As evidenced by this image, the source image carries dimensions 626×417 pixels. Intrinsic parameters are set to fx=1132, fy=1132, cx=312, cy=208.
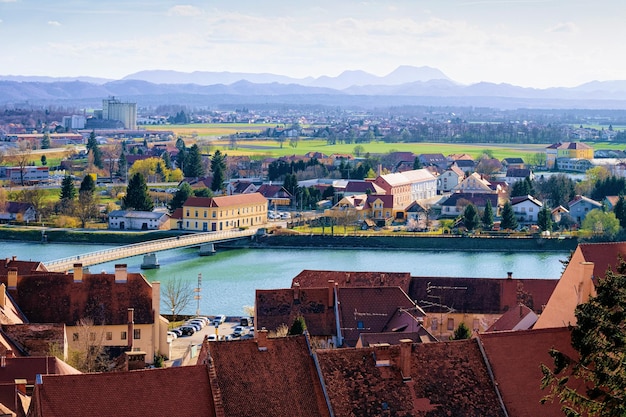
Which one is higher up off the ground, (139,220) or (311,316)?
(311,316)

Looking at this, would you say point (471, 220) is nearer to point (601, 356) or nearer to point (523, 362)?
point (523, 362)

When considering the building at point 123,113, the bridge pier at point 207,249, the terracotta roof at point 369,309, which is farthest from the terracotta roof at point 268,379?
the building at point 123,113

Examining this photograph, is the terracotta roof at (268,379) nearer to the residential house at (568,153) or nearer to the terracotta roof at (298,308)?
the terracotta roof at (298,308)

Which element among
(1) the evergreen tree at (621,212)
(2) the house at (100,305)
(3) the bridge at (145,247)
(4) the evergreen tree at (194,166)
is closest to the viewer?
(2) the house at (100,305)

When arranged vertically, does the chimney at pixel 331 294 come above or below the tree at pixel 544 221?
above

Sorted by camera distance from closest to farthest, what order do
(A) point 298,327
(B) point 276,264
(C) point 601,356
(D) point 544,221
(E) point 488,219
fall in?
(C) point 601,356 → (A) point 298,327 → (B) point 276,264 → (D) point 544,221 → (E) point 488,219

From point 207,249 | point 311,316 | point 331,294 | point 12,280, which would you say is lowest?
point 207,249

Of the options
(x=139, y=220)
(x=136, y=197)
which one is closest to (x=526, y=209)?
(x=139, y=220)
